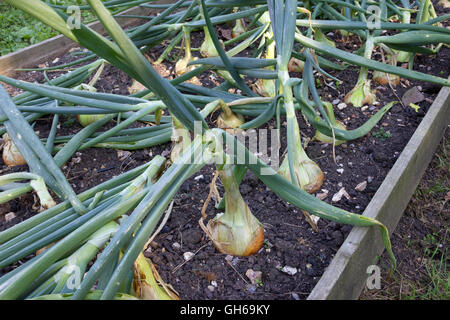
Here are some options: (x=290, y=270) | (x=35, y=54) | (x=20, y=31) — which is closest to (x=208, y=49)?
(x=35, y=54)

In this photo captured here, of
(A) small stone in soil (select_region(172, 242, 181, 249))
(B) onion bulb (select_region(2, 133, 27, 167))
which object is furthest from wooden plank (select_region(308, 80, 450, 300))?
(B) onion bulb (select_region(2, 133, 27, 167))

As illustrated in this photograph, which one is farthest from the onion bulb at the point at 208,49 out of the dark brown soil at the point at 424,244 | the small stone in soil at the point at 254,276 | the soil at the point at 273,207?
the small stone in soil at the point at 254,276

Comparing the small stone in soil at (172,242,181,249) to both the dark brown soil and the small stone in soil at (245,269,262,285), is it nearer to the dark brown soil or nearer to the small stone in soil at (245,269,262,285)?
the small stone in soil at (245,269,262,285)

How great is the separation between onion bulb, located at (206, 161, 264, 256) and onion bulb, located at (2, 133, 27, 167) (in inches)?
35.4

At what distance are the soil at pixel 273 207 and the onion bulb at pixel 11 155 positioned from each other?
0.03m

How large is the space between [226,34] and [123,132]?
1203 millimetres

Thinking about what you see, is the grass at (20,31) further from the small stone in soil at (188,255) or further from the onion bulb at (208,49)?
the small stone in soil at (188,255)

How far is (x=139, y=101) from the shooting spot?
5.18 feet

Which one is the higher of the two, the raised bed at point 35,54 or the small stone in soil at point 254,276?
the raised bed at point 35,54

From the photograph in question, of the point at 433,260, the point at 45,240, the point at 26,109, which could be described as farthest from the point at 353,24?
the point at 45,240

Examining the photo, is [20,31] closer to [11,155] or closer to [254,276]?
[11,155]

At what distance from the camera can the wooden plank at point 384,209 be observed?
3.97 feet

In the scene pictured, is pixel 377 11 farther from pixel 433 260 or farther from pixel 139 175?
pixel 139 175

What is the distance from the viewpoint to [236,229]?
1336mm
